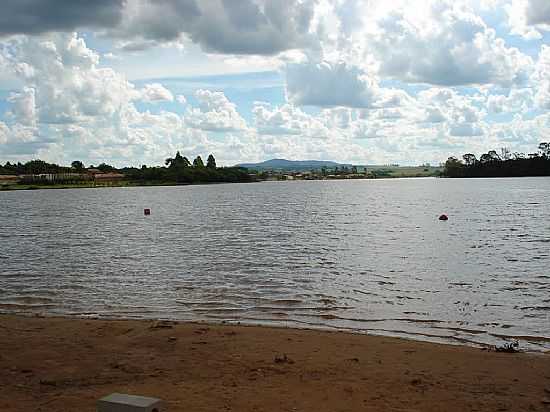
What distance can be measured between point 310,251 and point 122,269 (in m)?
11.3

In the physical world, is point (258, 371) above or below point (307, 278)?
above

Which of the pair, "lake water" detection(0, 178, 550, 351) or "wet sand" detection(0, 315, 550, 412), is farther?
"lake water" detection(0, 178, 550, 351)

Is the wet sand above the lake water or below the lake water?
above

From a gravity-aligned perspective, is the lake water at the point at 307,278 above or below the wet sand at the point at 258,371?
below

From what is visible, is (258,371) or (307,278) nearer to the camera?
(258,371)

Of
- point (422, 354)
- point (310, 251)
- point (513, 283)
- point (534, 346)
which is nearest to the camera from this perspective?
point (422, 354)

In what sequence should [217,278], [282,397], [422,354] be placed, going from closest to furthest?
[282,397], [422,354], [217,278]

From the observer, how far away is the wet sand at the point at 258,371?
32.1 feet

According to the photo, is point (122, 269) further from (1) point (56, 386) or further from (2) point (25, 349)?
(1) point (56, 386)

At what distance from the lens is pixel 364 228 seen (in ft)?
165

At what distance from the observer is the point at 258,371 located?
457 inches

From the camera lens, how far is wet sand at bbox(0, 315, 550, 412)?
9789 mm

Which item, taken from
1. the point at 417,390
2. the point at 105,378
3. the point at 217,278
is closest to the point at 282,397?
the point at 417,390

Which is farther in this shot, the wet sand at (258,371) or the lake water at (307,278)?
the lake water at (307,278)
